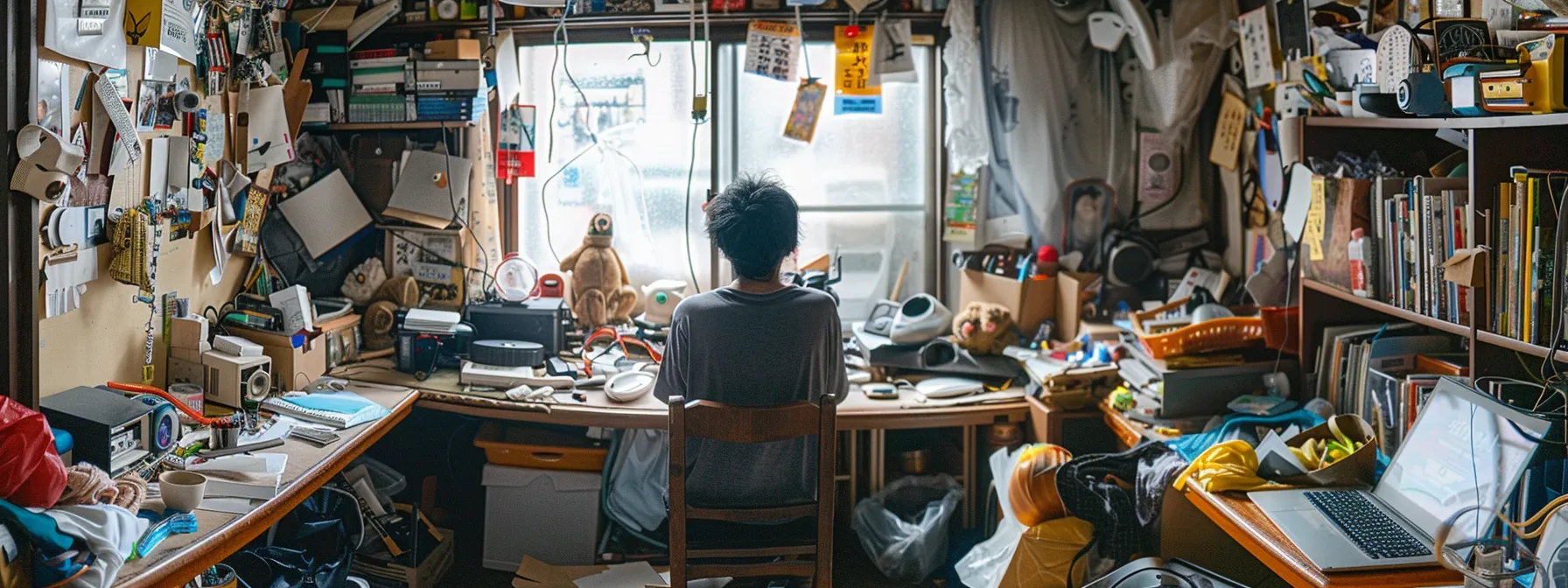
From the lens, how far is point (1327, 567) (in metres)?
2.02

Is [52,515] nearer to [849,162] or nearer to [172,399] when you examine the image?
[172,399]

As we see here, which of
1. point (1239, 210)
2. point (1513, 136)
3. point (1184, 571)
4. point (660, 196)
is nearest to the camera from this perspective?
point (1513, 136)

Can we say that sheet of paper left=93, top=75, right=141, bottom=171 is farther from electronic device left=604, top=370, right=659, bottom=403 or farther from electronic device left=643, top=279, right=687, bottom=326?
electronic device left=643, top=279, right=687, bottom=326

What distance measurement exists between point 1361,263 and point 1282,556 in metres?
0.83

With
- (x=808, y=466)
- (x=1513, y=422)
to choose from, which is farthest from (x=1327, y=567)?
(x=808, y=466)

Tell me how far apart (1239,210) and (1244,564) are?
1345 mm

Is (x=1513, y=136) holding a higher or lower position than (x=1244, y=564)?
higher

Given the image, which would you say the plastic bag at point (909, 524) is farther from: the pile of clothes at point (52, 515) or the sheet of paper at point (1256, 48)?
the pile of clothes at point (52, 515)

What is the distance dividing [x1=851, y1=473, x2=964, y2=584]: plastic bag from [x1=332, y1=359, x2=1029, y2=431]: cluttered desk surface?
0.95 feet

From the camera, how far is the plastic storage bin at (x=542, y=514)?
347cm

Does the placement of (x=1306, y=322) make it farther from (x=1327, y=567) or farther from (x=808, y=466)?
(x=808, y=466)

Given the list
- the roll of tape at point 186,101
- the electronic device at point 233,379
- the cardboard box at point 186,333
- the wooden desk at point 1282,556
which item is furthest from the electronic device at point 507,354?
the wooden desk at point 1282,556

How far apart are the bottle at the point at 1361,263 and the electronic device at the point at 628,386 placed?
5.76ft

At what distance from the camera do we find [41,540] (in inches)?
74.0
